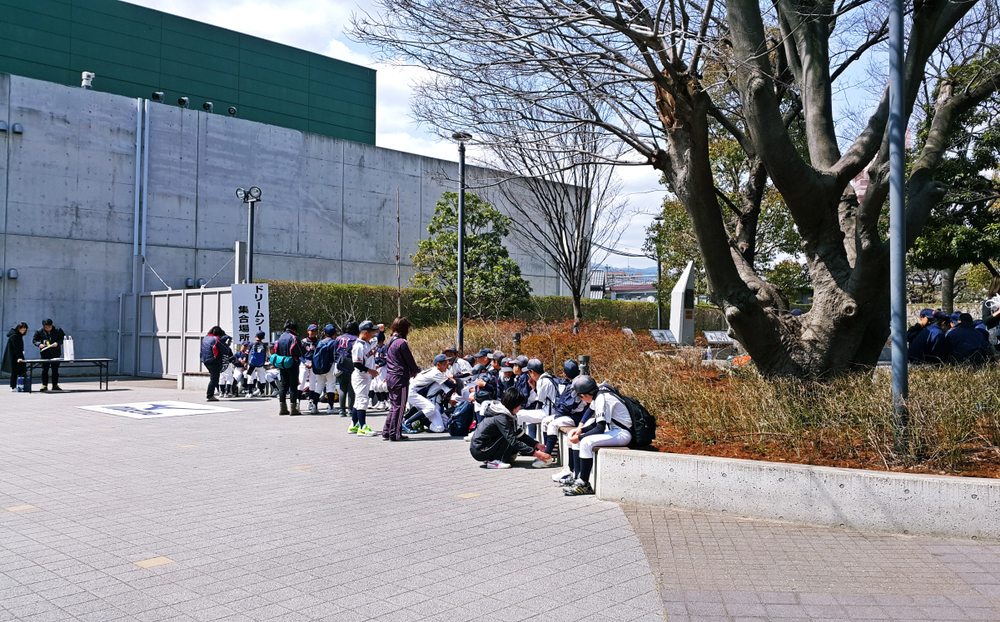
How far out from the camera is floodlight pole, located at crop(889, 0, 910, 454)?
279 inches

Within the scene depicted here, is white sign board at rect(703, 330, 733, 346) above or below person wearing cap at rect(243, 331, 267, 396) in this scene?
above

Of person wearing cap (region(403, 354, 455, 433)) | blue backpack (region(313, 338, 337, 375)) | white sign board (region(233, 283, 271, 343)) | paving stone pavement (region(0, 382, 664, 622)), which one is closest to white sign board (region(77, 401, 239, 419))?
blue backpack (region(313, 338, 337, 375))

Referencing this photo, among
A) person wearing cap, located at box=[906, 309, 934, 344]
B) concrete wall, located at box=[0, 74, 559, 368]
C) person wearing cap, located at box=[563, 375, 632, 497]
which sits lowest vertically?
person wearing cap, located at box=[563, 375, 632, 497]

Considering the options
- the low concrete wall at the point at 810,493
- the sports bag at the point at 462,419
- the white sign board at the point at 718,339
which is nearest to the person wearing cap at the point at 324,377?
the sports bag at the point at 462,419

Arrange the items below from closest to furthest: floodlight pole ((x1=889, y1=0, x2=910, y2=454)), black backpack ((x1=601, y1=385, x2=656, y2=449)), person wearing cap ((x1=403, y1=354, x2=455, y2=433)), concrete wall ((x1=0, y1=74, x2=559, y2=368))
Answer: floodlight pole ((x1=889, y1=0, x2=910, y2=454)) → black backpack ((x1=601, y1=385, x2=656, y2=449)) → person wearing cap ((x1=403, y1=354, x2=455, y2=433)) → concrete wall ((x1=0, y1=74, x2=559, y2=368))

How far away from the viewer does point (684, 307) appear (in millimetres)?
18766

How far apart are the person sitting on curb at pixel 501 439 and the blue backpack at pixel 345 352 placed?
4.32m

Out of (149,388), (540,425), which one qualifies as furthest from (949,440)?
(149,388)

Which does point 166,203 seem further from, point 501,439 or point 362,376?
point 501,439

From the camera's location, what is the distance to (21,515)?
655 cm

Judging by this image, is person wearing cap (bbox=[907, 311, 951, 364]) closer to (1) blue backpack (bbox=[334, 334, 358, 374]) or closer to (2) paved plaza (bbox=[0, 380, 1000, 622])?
(2) paved plaza (bbox=[0, 380, 1000, 622])

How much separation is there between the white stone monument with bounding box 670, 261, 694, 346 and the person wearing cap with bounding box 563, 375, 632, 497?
11.0 m

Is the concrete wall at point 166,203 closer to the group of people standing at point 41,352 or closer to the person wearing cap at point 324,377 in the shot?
the group of people standing at point 41,352

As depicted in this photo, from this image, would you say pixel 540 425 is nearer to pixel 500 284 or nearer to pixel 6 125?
pixel 500 284
